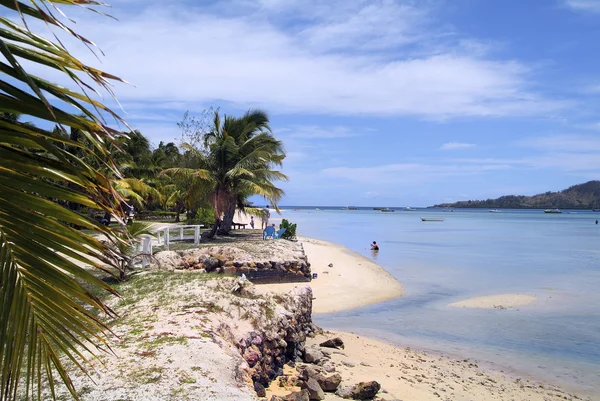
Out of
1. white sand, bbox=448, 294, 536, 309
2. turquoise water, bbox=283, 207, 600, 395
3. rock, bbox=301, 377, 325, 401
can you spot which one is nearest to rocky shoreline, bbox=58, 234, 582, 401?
rock, bbox=301, 377, 325, 401

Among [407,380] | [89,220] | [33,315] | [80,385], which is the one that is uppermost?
[89,220]

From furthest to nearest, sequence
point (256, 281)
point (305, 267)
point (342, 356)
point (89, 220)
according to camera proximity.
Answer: point (305, 267)
point (256, 281)
point (342, 356)
point (89, 220)

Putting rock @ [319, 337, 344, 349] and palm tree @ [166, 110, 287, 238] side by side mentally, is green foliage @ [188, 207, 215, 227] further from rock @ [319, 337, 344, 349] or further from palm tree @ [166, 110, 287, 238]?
rock @ [319, 337, 344, 349]

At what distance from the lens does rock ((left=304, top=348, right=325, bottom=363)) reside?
988cm

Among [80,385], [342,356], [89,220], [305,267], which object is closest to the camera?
[89,220]

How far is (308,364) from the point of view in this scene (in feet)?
32.0

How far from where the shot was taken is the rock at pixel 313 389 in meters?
7.59

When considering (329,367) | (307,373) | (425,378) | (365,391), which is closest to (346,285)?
(425,378)

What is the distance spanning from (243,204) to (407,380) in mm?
17850

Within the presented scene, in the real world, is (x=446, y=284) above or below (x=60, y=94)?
below

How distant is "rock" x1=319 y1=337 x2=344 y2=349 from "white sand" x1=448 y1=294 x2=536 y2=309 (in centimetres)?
724

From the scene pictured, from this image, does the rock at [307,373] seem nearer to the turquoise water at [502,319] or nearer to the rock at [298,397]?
the rock at [298,397]

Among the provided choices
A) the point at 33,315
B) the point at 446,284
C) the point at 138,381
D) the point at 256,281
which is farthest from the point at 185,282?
the point at 446,284

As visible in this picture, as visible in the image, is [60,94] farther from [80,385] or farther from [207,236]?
[207,236]
